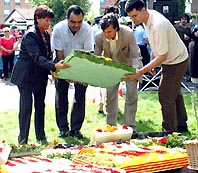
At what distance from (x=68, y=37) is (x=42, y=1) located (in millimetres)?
38188

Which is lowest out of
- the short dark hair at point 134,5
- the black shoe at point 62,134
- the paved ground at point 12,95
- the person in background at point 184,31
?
the paved ground at point 12,95

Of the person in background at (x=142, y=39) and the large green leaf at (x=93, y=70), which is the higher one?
the large green leaf at (x=93, y=70)

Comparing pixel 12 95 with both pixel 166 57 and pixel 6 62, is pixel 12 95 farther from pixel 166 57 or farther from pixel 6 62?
pixel 166 57

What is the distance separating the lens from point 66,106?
663cm

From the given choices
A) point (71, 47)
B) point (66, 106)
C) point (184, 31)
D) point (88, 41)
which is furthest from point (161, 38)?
point (184, 31)

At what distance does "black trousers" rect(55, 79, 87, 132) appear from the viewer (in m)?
6.50

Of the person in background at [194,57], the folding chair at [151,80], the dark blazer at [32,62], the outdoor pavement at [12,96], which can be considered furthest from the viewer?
the person in background at [194,57]

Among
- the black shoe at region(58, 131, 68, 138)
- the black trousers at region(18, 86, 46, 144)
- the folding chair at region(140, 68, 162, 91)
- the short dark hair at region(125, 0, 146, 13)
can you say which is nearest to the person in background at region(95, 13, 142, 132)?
the short dark hair at region(125, 0, 146, 13)

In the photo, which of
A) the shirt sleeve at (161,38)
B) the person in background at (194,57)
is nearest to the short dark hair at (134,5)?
the shirt sleeve at (161,38)

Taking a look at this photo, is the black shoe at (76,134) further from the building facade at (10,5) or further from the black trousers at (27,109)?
the building facade at (10,5)

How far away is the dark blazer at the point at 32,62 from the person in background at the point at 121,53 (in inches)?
27.9

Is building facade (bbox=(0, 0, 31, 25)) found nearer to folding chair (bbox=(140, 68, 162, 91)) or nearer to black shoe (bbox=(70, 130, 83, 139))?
folding chair (bbox=(140, 68, 162, 91))

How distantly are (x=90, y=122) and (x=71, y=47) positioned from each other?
5.16ft

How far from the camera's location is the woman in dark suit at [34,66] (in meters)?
5.75
